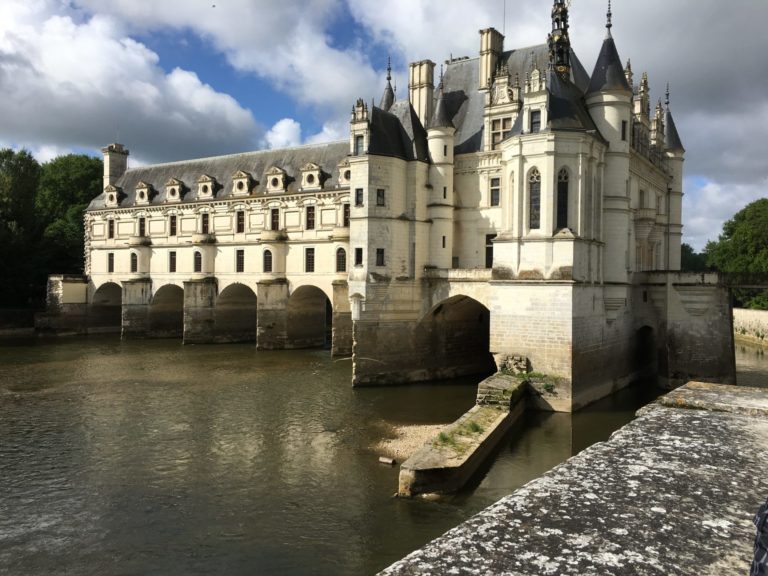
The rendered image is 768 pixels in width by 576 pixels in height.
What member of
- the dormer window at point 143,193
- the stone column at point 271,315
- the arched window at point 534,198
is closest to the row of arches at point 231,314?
the stone column at point 271,315

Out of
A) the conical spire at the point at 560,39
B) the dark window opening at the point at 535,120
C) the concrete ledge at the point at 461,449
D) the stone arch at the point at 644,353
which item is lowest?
the concrete ledge at the point at 461,449

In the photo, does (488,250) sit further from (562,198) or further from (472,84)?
(472,84)

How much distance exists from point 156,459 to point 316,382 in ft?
35.4

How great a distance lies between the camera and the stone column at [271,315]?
3494cm

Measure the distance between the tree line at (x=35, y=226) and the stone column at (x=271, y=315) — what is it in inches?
970

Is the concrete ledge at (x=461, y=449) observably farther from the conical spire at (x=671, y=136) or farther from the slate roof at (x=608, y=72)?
the conical spire at (x=671, y=136)

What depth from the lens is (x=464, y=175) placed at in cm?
2694

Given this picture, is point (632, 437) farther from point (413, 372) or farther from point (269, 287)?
point (269, 287)

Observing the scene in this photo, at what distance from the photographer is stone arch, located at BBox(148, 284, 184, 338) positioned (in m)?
41.6

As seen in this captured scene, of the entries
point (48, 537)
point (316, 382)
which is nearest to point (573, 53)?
point (316, 382)

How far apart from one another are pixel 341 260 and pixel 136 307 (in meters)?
17.4

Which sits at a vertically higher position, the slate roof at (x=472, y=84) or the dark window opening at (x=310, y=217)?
the slate roof at (x=472, y=84)

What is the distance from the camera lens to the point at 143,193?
4284cm

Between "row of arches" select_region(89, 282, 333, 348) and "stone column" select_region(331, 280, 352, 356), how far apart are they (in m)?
4.60
